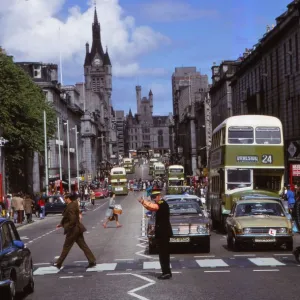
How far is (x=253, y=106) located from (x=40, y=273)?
2613 inches

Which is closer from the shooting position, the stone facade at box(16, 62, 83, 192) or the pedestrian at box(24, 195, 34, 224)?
the pedestrian at box(24, 195, 34, 224)

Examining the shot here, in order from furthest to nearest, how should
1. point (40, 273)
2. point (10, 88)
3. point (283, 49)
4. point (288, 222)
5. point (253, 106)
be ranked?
point (253, 106)
point (283, 49)
point (10, 88)
point (288, 222)
point (40, 273)

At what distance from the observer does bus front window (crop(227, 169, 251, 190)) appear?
110 ft

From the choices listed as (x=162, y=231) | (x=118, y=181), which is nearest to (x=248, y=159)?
(x=162, y=231)

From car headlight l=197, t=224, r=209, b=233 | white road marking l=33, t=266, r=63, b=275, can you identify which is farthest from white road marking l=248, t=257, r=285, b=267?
white road marking l=33, t=266, r=63, b=275

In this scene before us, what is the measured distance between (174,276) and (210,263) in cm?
307

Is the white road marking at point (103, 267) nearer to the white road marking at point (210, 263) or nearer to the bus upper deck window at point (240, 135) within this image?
the white road marking at point (210, 263)

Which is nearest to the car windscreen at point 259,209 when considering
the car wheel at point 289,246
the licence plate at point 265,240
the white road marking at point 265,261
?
the car wheel at point 289,246

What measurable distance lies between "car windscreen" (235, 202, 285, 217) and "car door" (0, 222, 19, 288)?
12.1m

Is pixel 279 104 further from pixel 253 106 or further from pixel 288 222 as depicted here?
pixel 288 222

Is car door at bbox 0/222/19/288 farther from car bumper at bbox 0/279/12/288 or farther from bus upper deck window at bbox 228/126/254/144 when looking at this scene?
bus upper deck window at bbox 228/126/254/144

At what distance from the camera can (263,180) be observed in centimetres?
3375

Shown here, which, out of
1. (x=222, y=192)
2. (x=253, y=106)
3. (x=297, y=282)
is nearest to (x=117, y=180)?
(x=253, y=106)

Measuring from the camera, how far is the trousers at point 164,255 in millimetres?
17144
